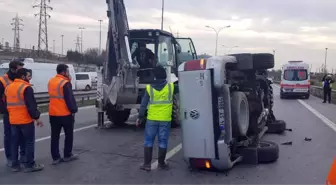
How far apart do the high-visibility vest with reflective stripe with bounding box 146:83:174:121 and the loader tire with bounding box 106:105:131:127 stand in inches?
205

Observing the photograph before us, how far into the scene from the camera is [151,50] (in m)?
12.5

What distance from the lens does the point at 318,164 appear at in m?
7.54

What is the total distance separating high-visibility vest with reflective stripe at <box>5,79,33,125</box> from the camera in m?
6.84

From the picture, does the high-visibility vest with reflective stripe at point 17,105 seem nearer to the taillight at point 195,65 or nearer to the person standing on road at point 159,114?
the person standing on road at point 159,114

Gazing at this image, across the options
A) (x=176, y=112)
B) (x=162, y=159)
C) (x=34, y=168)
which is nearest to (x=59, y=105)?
(x=34, y=168)

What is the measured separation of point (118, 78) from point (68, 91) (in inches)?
145

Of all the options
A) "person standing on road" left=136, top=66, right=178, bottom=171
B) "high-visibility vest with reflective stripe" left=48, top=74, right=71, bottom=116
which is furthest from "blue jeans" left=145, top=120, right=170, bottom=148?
"high-visibility vest with reflective stripe" left=48, top=74, right=71, bottom=116

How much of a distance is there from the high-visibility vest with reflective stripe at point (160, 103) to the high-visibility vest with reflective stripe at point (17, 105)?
82.9 inches

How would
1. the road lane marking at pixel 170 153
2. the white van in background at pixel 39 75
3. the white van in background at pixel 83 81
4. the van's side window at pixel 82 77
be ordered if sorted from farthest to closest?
the van's side window at pixel 82 77, the white van in background at pixel 83 81, the white van in background at pixel 39 75, the road lane marking at pixel 170 153

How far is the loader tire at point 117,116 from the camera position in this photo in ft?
40.6

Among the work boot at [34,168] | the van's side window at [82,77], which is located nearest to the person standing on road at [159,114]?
the work boot at [34,168]

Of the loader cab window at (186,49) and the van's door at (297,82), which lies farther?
the van's door at (297,82)

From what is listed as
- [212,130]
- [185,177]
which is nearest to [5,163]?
[185,177]

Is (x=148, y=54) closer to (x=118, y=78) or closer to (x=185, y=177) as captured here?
(x=118, y=78)
